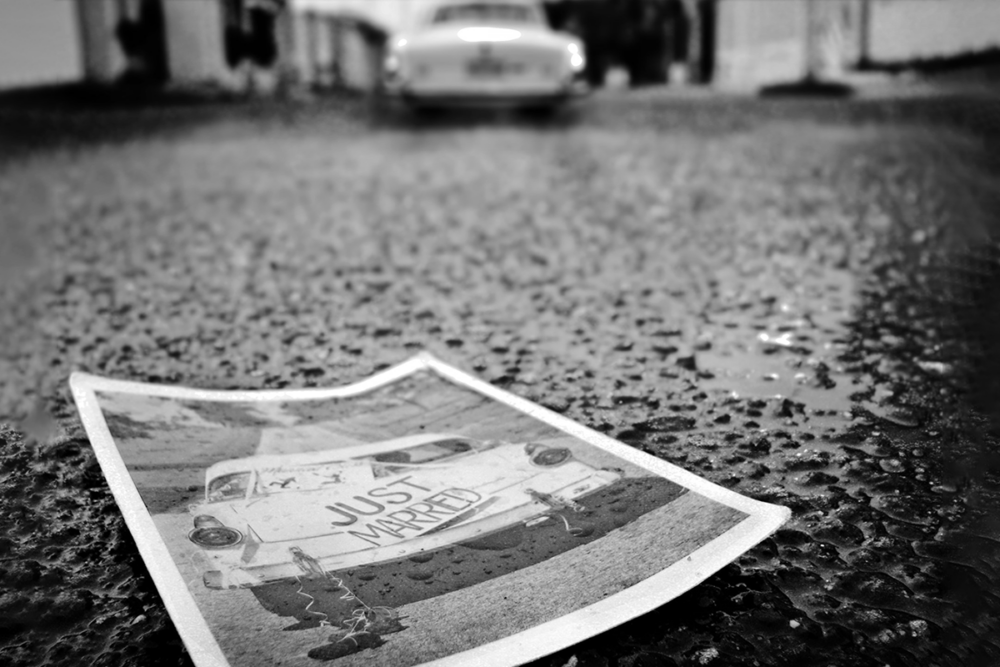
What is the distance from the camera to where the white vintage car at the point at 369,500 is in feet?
2.46

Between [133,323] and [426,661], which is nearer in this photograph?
[426,661]

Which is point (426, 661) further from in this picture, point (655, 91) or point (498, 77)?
point (655, 91)

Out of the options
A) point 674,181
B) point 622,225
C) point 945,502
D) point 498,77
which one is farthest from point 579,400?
point 498,77

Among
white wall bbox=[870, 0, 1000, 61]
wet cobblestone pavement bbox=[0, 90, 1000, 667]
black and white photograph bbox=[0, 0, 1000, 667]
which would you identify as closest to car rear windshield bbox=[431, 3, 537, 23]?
white wall bbox=[870, 0, 1000, 61]

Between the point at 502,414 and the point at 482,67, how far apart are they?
4996 mm

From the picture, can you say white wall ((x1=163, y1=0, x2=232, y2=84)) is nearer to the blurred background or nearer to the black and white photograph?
the blurred background

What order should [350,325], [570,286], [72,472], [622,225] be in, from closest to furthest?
[72,472], [350,325], [570,286], [622,225]

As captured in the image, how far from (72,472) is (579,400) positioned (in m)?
0.60

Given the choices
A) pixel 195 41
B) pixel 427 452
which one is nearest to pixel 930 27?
pixel 195 41

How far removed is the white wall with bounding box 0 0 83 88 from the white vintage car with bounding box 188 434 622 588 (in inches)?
170

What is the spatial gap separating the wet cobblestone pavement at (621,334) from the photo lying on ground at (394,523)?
0.03 metres

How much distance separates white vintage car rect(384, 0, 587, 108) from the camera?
5.67 m

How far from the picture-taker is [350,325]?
1498 mm

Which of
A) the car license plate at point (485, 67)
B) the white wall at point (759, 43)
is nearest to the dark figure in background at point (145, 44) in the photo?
the car license plate at point (485, 67)
